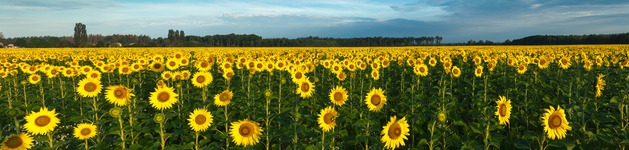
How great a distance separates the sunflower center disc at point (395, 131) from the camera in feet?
13.4

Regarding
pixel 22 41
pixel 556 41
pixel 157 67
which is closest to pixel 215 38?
pixel 22 41

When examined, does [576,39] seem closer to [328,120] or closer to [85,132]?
[328,120]

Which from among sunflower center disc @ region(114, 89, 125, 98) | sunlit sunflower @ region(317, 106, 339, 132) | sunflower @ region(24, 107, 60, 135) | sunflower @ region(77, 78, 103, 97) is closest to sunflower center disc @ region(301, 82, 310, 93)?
sunlit sunflower @ region(317, 106, 339, 132)

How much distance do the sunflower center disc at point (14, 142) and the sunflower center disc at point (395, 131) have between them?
3.80 metres

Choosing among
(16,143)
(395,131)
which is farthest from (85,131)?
(395,131)

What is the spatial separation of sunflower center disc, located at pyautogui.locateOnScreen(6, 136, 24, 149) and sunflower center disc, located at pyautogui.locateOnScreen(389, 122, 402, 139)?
12.5 ft

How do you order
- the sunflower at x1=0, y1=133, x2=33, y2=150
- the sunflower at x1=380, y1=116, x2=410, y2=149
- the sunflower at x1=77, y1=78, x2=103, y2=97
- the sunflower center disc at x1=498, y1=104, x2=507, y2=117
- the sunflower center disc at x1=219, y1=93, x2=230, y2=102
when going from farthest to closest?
the sunflower at x1=77, y1=78, x2=103, y2=97
the sunflower center disc at x1=219, y1=93, x2=230, y2=102
the sunflower center disc at x1=498, y1=104, x2=507, y2=117
the sunflower at x1=380, y1=116, x2=410, y2=149
the sunflower at x1=0, y1=133, x2=33, y2=150

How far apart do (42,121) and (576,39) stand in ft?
299

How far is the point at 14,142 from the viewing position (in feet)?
12.9

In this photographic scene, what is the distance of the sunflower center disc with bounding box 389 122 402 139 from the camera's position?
407 cm

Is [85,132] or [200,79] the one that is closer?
[85,132]

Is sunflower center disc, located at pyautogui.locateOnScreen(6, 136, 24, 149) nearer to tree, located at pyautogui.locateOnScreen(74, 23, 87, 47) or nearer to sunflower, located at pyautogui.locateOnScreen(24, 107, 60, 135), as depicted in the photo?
sunflower, located at pyautogui.locateOnScreen(24, 107, 60, 135)

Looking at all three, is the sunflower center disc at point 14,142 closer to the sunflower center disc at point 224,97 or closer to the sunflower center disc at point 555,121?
the sunflower center disc at point 224,97

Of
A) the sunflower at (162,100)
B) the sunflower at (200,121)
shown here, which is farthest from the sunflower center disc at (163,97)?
the sunflower at (200,121)
